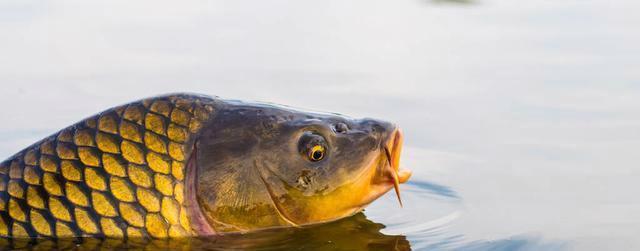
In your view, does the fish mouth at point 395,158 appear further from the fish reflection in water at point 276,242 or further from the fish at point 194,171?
the fish reflection in water at point 276,242

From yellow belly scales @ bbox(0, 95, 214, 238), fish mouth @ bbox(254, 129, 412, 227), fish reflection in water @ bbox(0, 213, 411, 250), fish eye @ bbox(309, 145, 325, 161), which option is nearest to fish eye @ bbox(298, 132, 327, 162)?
fish eye @ bbox(309, 145, 325, 161)

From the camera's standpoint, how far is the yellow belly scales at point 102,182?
4812 millimetres

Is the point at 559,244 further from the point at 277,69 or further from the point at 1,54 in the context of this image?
the point at 1,54

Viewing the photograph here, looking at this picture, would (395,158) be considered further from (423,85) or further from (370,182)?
(423,85)

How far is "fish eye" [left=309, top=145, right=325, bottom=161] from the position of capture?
197 inches

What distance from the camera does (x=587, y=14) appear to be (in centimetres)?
984

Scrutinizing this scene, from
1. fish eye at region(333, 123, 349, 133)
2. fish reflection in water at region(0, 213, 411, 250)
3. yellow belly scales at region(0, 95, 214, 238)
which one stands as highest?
fish eye at region(333, 123, 349, 133)

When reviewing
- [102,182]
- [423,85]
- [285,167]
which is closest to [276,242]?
[285,167]

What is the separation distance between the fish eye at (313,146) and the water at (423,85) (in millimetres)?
288

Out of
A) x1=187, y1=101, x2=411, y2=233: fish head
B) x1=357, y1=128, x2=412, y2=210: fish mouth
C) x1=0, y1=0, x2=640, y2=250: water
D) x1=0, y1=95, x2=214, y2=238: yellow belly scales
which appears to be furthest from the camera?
x1=0, y1=0, x2=640, y2=250: water

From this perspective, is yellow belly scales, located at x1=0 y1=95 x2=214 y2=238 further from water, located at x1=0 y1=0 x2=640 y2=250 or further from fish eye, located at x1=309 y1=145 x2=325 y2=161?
fish eye, located at x1=309 y1=145 x2=325 y2=161

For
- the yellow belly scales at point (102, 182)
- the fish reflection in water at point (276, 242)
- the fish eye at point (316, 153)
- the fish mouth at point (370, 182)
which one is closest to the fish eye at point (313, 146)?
the fish eye at point (316, 153)

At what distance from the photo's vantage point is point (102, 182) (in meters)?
4.82

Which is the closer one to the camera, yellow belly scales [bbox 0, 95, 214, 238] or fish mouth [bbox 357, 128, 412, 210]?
yellow belly scales [bbox 0, 95, 214, 238]
